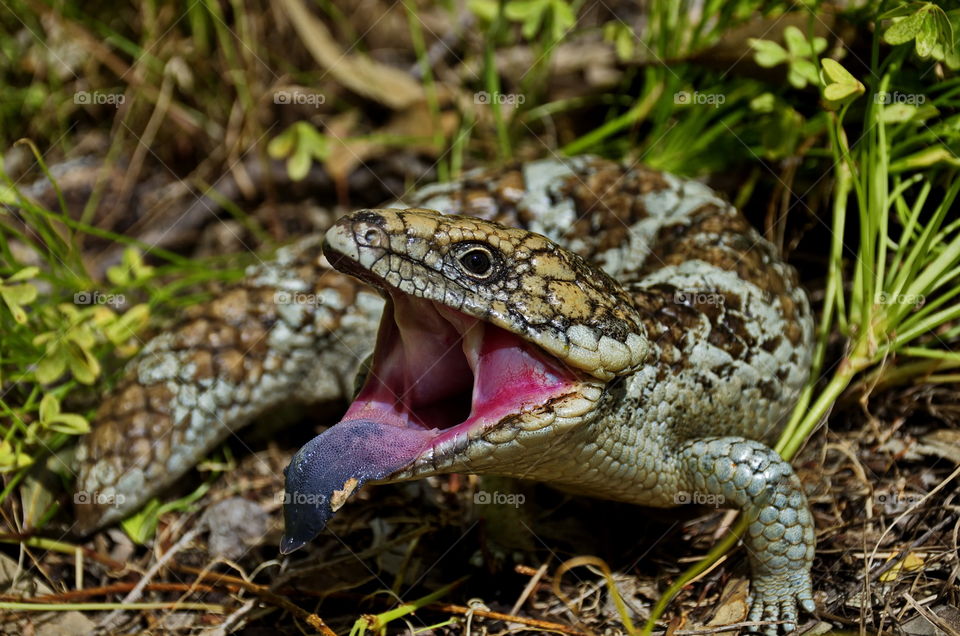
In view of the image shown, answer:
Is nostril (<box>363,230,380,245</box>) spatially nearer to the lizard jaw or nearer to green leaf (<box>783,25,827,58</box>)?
the lizard jaw

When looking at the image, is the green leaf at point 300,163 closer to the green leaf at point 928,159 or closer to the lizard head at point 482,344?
the lizard head at point 482,344

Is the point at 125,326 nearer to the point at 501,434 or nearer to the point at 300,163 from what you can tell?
the point at 300,163

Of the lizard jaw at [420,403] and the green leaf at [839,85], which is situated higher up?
the green leaf at [839,85]

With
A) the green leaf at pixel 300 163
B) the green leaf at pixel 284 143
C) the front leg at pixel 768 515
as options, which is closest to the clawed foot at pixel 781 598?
the front leg at pixel 768 515

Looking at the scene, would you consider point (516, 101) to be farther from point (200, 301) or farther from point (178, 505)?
point (178, 505)

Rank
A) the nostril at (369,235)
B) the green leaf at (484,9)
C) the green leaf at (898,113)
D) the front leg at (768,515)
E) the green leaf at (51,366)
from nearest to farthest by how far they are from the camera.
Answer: the nostril at (369,235), the front leg at (768,515), the green leaf at (898,113), the green leaf at (51,366), the green leaf at (484,9)

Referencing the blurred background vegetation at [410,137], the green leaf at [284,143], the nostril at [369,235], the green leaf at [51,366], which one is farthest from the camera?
the green leaf at [284,143]

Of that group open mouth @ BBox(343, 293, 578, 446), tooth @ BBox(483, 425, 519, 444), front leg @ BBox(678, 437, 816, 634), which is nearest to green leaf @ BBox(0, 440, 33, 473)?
open mouth @ BBox(343, 293, 578, 446)

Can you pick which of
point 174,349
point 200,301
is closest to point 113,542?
point 174,349
